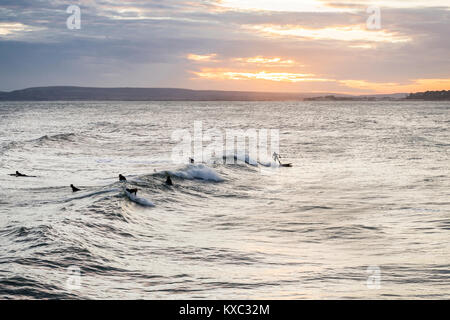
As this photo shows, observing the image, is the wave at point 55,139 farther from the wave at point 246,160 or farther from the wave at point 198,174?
the wave at point 198,174

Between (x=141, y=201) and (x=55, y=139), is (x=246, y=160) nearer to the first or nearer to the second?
(x=141, y=201)

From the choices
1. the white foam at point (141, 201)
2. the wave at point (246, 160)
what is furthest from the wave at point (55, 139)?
the white foam at point (141, 201)

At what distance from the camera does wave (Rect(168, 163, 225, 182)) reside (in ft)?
70.5

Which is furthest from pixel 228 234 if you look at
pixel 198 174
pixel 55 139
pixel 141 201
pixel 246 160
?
pixel 55 139

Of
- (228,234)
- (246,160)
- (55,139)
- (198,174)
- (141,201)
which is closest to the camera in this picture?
(228,234)

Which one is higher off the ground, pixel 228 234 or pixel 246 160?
pixel 246 160

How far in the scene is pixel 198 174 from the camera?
22.0 m

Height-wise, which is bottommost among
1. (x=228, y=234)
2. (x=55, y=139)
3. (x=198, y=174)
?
(x=228, y=234)

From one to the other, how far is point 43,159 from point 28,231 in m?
18.0

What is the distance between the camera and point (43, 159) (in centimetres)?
2825

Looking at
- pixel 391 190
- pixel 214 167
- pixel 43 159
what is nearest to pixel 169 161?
pixel 214 167

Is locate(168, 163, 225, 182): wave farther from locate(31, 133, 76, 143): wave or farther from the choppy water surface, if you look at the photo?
locate(31, 133, 76, 143): wave

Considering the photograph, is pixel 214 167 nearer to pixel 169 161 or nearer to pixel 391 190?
pixel 169 161

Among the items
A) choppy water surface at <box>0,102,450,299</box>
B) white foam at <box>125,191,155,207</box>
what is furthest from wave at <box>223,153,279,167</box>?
white foam at <box>125,191,155,207</box>
